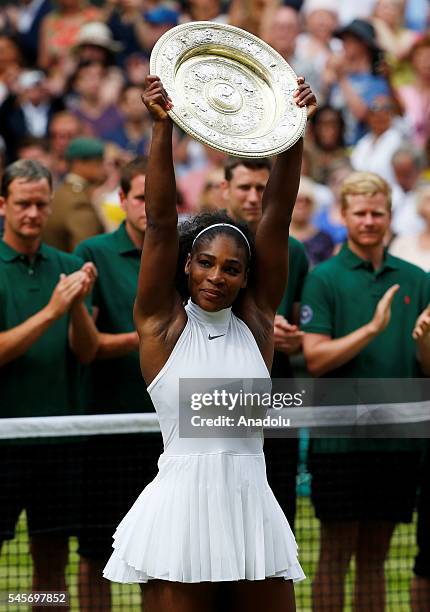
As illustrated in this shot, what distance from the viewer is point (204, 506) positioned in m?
4.94

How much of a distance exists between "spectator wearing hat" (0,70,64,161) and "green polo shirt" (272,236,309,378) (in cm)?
589

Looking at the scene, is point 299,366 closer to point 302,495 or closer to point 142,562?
point 302,495

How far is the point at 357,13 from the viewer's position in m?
14.2

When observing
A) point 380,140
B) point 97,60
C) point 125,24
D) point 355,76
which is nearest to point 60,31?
point 125,24

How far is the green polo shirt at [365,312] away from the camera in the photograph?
23.9ft

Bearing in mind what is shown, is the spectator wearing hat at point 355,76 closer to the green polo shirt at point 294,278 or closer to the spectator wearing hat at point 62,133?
the spectator wearing hat at point 62,133

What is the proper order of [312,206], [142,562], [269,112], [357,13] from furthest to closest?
[357,13] < [312,206] < [269,112] < [142,562]

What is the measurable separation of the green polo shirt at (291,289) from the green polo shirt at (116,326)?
840 mm

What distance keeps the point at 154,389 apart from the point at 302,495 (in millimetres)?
2751

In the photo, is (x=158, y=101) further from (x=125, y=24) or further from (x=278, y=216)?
(x=125, y=24)

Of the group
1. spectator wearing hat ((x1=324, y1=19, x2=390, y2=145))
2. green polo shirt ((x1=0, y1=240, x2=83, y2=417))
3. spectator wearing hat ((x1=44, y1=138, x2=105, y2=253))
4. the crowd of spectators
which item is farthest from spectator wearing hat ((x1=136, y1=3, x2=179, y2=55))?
green polo shirt ((x1=0, y1=240, x2=83, y2=417))

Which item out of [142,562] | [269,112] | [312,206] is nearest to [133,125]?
[312,206]

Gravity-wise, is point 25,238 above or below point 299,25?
below

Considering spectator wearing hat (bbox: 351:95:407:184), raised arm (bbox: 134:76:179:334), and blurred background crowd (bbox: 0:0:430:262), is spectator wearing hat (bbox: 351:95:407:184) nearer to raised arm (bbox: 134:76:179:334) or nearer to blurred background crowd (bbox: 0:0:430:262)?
blurred background crowd (bbox: 0:0:430:262)
